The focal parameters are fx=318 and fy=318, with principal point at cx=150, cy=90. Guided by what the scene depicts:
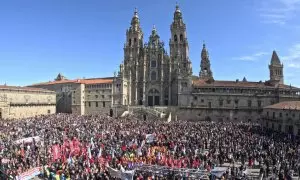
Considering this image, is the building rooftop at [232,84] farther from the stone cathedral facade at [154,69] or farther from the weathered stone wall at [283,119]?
the weathered stone wall at [283,119]

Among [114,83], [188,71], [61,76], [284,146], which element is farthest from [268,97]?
[61,76]

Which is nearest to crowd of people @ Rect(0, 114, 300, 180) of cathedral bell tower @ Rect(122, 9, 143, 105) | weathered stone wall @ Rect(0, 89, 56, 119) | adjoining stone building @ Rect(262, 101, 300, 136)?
adjoining stone building @ Rect(262, 101, 300, 136)

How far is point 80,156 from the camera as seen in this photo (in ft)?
85.9

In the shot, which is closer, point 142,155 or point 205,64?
point 142,155

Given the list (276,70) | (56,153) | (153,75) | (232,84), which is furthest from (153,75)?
(56,153)

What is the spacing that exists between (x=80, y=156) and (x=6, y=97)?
44397 millimetres

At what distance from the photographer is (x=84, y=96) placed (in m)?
79.8

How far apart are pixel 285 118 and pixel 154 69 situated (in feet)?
108

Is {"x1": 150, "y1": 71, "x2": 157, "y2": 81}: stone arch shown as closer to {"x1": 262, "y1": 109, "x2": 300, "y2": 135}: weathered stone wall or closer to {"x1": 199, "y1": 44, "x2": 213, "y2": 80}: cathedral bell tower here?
{"x1": 262, "y1": 109, "x2": 300, "y2": 135}: weathered stone wall

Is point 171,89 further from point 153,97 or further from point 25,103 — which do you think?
point 25,103

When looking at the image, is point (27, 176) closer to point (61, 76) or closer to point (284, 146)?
point (284, 146)

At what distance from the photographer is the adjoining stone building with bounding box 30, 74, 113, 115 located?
7575cm

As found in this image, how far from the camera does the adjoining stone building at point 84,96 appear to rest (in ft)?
249

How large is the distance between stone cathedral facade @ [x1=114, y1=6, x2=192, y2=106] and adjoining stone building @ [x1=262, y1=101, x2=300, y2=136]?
Answer: 22.4m
